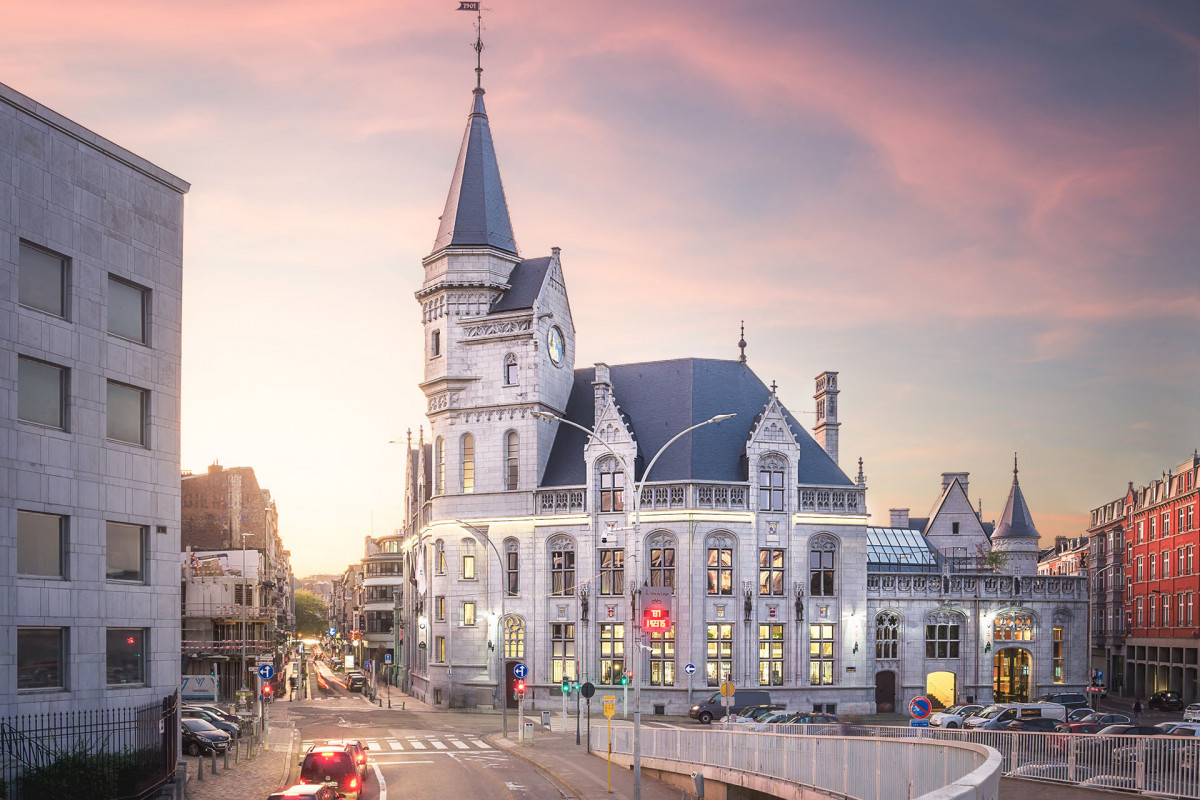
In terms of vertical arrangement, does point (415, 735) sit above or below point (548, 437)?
below

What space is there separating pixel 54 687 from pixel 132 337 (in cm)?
926

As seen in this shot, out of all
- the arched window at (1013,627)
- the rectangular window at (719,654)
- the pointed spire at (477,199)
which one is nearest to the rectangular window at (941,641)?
the arched window at (1013,627)

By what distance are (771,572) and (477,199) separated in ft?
93.5

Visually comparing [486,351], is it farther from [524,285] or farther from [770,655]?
[770,655]

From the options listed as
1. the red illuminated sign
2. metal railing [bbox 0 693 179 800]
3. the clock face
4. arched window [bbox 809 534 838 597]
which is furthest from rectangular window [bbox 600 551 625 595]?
metal railing [bbox 0 693 179 800]

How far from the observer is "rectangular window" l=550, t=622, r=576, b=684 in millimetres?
64750

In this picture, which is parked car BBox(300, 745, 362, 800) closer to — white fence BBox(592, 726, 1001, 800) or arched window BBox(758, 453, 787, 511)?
white fence BBox(592, 726, 1001, 800)

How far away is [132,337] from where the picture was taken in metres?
30.7

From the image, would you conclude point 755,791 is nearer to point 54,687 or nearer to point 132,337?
point 54,687

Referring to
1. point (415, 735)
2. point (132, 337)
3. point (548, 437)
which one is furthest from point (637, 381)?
point (132, 337)

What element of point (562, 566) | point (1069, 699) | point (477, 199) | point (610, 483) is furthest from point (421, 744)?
point (1069, 699)

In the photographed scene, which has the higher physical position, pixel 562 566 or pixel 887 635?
pixel 562 566

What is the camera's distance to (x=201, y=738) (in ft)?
139

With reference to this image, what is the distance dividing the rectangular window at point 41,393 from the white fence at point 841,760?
20.1 m
